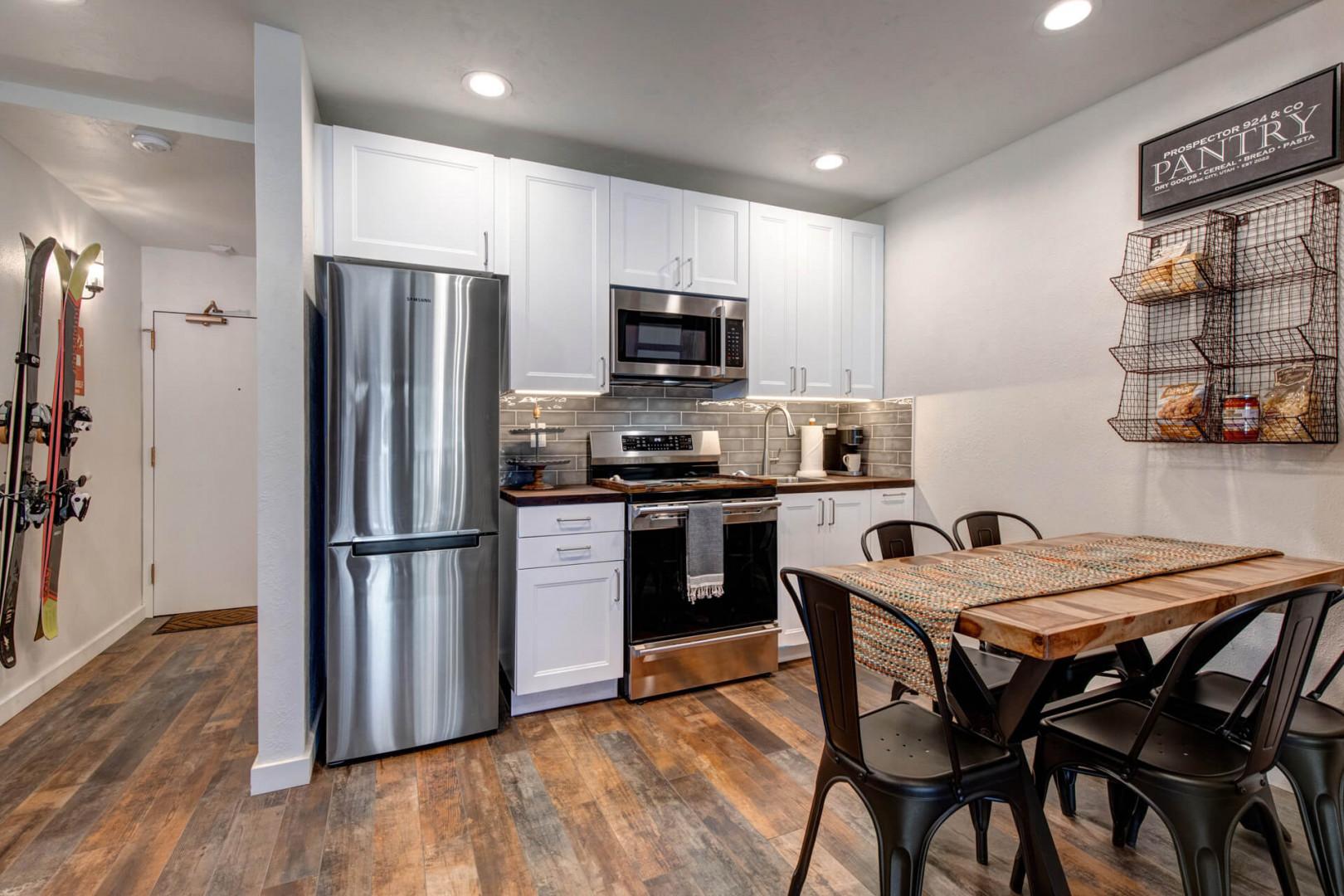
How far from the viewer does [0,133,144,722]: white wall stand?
8.96 feet

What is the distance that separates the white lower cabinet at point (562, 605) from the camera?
2689mm

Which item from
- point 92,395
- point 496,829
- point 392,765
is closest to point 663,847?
A: point 496,829

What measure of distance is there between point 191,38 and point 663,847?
308 cm

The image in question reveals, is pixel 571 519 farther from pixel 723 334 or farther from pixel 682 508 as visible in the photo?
pixel 723 334

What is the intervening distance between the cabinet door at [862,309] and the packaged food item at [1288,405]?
1.87 meters

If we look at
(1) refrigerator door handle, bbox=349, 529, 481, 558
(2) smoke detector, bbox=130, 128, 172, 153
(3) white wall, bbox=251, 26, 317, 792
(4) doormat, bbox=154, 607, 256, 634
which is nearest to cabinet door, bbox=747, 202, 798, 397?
(1) refrigerator door handle, bbox=349, 529, 481, 558

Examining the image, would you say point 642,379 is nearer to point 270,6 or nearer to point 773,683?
point 773,683

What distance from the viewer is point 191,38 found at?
222 cm

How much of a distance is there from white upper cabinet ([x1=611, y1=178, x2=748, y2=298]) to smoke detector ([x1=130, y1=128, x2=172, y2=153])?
6.32ft

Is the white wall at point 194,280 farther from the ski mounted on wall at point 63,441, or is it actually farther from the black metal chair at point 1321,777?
the black metal chair at point 1321,777

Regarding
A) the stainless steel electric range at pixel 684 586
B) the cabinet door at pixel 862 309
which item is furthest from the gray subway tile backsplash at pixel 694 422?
the cabinet door at pixel 862 309

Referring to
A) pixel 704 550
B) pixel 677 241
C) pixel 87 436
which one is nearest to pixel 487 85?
pixel 677 241

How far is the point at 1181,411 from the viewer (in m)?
2.33

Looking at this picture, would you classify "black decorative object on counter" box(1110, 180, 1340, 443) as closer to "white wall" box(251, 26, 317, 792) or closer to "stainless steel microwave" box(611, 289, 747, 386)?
"stainless steel microwave" box(611, 289, 747, 386)
